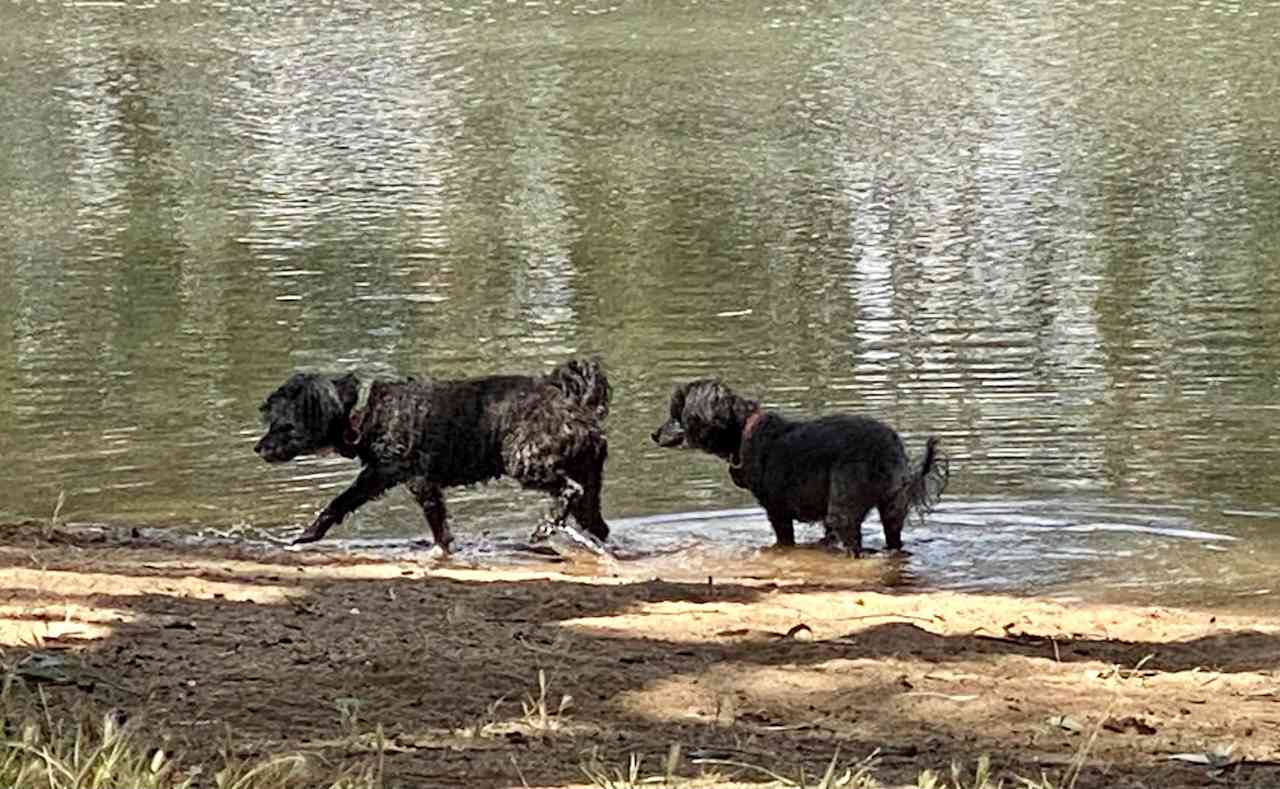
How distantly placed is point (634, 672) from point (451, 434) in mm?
3729

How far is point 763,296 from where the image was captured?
15.5 meters

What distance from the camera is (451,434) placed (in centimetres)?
1039

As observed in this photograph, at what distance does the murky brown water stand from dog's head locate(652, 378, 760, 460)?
378 millimetres

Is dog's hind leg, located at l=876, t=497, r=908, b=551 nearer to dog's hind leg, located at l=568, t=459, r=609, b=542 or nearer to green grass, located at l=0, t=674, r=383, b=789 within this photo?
dog's hind leg, located at l=568, t=459, r=609, b=542

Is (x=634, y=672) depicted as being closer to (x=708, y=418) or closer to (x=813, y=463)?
(x=813, y=463)

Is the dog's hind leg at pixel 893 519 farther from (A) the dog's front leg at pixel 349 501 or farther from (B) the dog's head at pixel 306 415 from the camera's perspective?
(B) the dog's head at pixel 306 415

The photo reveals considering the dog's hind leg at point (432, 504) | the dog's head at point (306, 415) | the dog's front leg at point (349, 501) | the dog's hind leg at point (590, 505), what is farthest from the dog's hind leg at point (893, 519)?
the dog's head at point (306, 415)

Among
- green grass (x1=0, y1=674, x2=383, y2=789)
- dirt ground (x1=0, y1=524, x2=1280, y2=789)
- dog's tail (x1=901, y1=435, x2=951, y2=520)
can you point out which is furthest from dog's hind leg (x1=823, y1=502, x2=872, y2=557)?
green grass (x1=0, y1=674, x2=383, y2=789)

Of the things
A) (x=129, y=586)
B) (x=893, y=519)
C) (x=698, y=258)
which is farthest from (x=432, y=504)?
(x=698, y=258)

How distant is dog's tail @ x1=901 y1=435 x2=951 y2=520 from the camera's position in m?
9.91

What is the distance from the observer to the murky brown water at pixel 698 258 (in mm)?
11180

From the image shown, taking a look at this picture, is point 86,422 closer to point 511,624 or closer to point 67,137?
point 511,624

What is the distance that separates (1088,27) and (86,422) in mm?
21612

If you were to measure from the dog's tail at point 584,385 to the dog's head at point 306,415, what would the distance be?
979 mm
